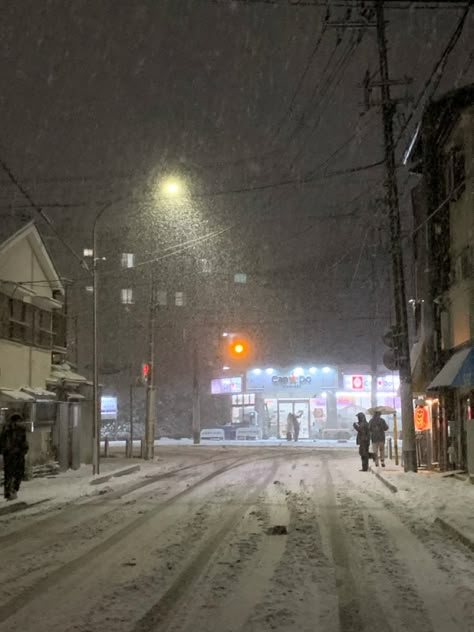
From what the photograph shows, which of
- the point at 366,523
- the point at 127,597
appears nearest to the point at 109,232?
the point at 366,523

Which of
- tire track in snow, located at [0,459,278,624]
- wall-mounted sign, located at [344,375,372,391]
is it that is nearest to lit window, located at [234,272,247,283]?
wall-mounted sign, located at [344,375,372,391]

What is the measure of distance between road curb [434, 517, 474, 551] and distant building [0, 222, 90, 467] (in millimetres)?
12738

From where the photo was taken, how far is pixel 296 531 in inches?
425

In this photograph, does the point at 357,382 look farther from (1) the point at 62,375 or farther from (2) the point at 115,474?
(2) the point at 115,474

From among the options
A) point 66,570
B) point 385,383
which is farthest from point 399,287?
point 385,383

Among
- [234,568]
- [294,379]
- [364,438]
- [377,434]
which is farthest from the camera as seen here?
[294,379]

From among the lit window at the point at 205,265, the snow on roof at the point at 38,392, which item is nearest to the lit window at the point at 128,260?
the lit window at the point at 205,265

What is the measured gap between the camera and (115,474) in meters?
22.9

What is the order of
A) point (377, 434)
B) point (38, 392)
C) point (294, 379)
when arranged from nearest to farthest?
point (38, 392)
point (377, 434)
point (294, 379)

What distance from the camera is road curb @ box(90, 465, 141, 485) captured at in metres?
20.5

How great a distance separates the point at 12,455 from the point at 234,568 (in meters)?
8.60

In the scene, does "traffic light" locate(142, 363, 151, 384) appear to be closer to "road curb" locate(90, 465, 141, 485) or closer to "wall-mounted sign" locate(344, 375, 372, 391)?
"road curb" locate(90, 465, 141, 485)

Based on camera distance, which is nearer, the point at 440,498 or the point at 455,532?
the point at 455,532

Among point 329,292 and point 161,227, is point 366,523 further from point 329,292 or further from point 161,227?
point 329,292
